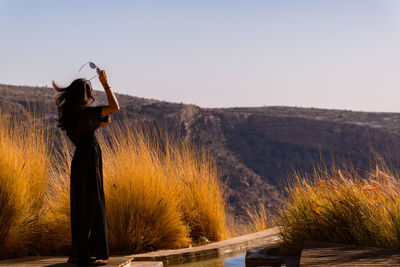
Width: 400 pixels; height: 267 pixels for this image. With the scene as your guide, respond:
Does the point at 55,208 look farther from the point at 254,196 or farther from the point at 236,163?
the point at 236,163

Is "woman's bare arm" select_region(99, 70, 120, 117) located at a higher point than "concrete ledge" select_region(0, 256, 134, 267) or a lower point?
higher

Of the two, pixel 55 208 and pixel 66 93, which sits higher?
pixel 66 93

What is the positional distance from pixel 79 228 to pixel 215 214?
244 cm

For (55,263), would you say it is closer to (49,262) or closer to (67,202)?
(49,262)

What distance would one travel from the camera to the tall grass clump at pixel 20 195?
4324 millimetres

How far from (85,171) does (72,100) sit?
503mm

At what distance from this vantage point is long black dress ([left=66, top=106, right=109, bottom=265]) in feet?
11.5

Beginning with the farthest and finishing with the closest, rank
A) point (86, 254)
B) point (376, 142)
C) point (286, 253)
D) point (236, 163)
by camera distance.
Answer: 1. point (376, 142)
2. point (236, 163)
3. point (286, 253)
4. point (86, 254)

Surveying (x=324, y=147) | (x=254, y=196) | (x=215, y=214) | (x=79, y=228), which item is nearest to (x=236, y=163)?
(x=254, y=196)

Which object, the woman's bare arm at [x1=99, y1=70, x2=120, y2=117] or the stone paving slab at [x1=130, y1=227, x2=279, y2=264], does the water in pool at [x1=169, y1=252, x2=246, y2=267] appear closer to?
the stone paving slab at [x1=130, y1=227, x2=279, y2=264]

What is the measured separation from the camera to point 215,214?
576cm

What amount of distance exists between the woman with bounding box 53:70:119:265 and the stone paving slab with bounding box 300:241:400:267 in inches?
56.2

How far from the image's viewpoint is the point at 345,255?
348cm

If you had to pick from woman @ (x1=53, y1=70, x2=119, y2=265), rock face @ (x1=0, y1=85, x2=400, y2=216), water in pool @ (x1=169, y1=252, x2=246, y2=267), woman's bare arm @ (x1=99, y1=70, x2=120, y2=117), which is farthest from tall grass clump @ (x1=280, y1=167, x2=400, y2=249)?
rock face @ (x1=0, y1=85, x2=400, y2=216)
